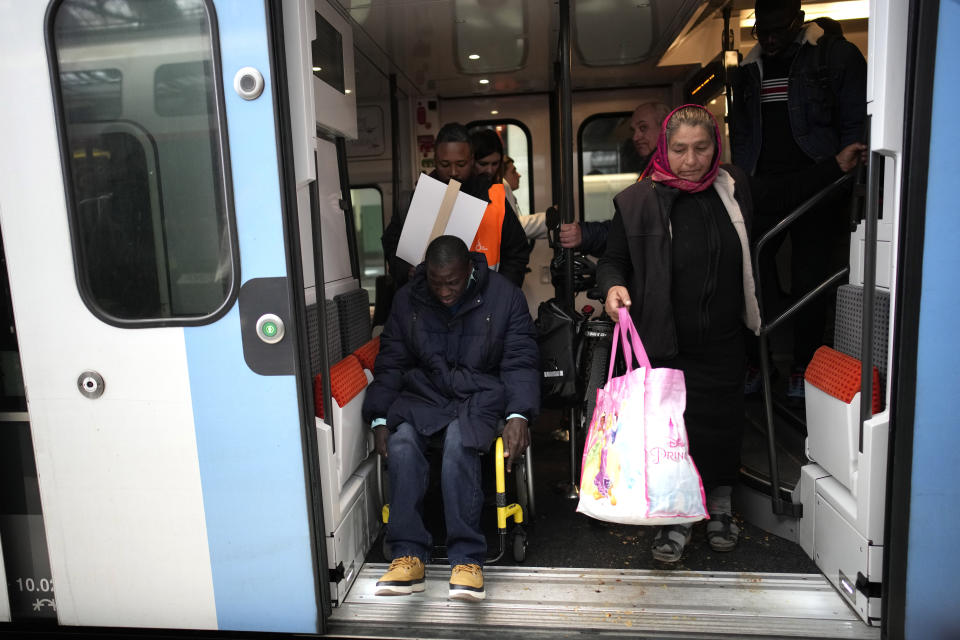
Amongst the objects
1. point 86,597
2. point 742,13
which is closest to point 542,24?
point 742,13

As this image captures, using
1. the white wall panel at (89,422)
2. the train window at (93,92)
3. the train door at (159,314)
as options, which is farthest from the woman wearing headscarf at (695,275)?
the train window at (93,92)

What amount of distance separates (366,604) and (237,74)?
1974mm

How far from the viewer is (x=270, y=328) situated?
224 cm

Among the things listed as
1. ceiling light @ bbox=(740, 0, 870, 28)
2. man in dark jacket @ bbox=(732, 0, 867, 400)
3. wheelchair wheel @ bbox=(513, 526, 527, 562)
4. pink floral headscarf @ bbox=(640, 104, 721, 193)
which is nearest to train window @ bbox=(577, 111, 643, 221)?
ceiling light @ bbox=(740, 0, 870, 28)

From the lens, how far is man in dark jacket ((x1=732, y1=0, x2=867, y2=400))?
11.0ft

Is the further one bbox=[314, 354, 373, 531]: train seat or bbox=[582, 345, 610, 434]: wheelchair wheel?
bbox=[582, 345, 610, 434]: wheelchair wheel

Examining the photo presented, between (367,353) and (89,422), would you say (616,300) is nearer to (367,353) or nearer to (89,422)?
(367,353)

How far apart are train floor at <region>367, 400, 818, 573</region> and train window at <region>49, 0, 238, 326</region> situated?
1.51 m

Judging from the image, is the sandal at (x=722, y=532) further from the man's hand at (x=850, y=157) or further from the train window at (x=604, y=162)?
the train window at (x=604, y=162)

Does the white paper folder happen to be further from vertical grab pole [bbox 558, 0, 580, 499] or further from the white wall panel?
the white wall panel

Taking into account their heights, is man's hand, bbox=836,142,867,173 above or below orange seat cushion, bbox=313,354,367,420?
above

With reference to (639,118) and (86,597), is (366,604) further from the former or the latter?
(639,118)

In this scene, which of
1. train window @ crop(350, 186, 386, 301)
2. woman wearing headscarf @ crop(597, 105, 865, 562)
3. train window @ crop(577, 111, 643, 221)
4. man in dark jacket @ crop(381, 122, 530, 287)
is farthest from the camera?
train window @ crop(350, 186, 386, 301)

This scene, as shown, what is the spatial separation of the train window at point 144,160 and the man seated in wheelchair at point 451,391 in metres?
0.95
